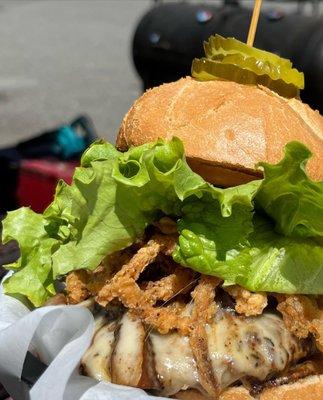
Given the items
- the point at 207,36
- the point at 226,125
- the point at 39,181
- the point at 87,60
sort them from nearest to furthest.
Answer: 1. the point at 226,125
2. the point at 39,181
3. the point at 207,36
4. the point at 87,60

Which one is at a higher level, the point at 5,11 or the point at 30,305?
the point at 30,305

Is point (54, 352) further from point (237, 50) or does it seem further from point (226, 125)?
point (237, 50)

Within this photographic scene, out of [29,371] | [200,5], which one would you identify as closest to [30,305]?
[29,371]

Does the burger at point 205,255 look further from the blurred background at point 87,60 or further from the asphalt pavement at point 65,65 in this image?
the asphalt pavement at point 65,65

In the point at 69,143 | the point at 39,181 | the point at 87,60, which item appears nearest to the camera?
the point at 39,181

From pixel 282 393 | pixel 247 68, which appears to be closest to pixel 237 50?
pixel 247 68

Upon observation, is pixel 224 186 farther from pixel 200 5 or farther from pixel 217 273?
pixel 200 5

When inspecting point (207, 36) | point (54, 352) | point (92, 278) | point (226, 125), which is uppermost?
point (226, 125)
